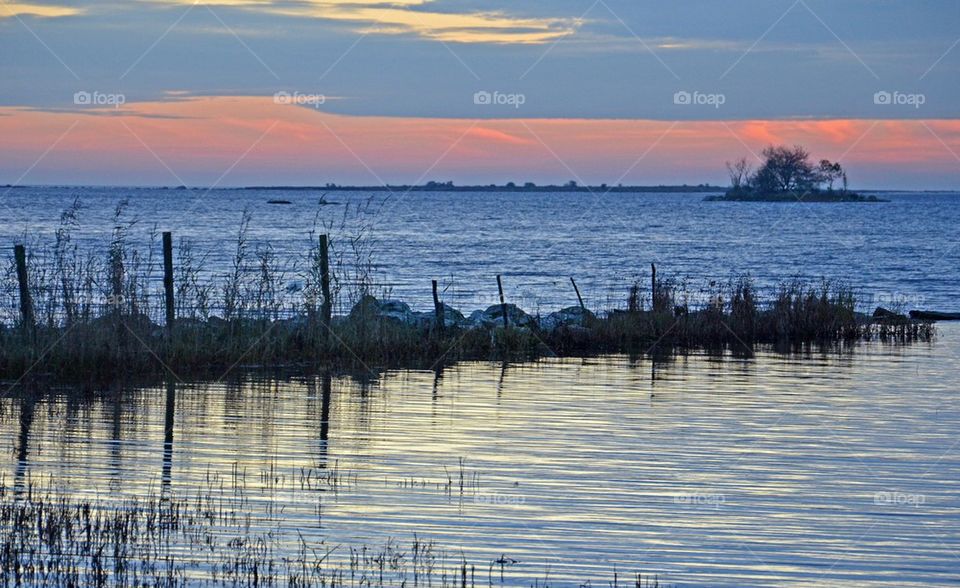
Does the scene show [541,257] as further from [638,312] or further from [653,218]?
[653,218]

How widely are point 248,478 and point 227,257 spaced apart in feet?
167

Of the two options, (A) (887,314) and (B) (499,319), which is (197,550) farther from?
(A) (887,314)

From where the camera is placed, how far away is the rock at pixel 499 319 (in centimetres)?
2397

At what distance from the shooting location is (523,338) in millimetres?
23156

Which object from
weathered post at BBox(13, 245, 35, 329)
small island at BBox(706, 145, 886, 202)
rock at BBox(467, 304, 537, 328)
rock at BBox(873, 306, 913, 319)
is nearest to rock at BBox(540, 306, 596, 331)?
rock at BBox(467, 304, 537, 328)

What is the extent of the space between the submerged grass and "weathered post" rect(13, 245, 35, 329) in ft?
0.38

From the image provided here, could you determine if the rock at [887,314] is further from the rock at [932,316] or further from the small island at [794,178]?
the small island at [794,178]

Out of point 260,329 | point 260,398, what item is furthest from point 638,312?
point 260,398

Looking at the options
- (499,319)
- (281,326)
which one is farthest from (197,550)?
(499,319)

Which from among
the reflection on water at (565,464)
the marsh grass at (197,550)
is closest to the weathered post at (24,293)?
the reflection on water at (565,464)

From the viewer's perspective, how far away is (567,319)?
2567 cm

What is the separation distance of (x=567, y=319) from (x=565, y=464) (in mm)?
13732

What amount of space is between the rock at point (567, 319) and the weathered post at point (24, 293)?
34.2 ft

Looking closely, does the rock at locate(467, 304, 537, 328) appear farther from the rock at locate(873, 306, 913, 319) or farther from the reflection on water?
the rock at locate(873, 306, 913, 319)
